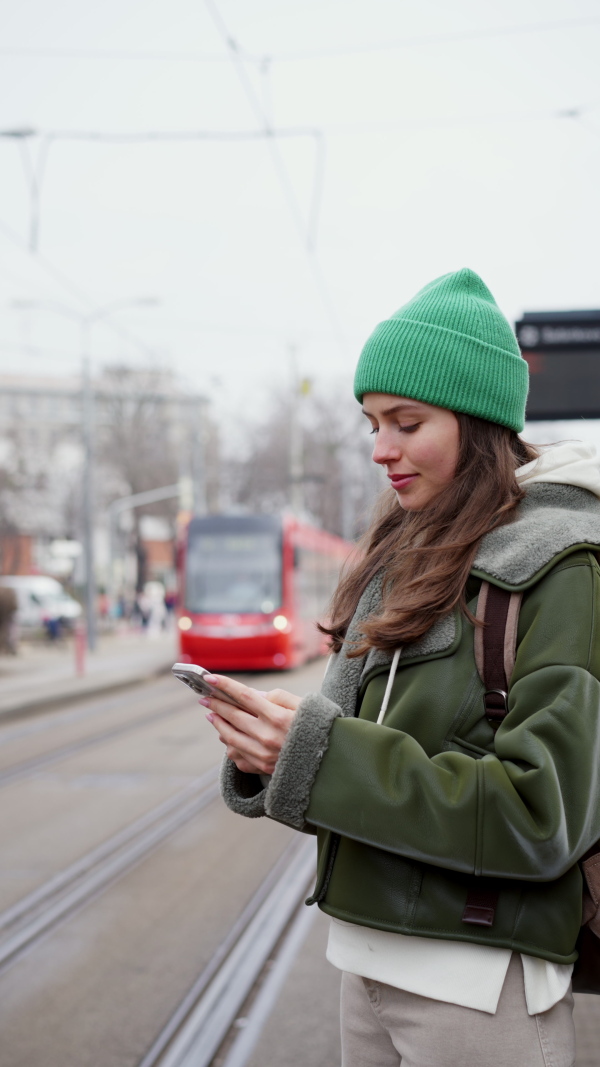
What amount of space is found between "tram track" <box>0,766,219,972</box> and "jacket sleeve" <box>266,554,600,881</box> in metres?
3.56

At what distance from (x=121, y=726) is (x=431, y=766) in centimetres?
1138

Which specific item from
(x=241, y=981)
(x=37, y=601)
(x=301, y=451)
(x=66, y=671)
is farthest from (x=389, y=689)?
(x=301, y=451)

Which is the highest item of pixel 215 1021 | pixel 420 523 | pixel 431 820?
pixel 420 523

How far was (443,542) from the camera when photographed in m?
1.57

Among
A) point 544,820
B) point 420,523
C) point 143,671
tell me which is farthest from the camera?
point 143,671

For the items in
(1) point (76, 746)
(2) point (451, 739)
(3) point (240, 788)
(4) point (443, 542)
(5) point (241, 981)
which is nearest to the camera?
(2) point (451, 739)

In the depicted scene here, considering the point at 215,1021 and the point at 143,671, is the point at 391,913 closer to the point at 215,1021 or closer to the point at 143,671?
the point at 215,1021

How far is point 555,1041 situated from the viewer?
147 cm

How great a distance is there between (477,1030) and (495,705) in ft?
1.38

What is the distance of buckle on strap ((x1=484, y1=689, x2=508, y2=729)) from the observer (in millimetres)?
1431

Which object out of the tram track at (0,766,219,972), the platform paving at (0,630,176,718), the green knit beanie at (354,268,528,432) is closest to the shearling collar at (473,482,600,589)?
the green knit beanie at (354,268,528,432)

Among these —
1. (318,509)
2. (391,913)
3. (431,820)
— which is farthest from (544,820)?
(318,509)

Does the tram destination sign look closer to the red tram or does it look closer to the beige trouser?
the beige trouser

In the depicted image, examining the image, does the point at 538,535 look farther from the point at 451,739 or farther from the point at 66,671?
the point at 66,671
